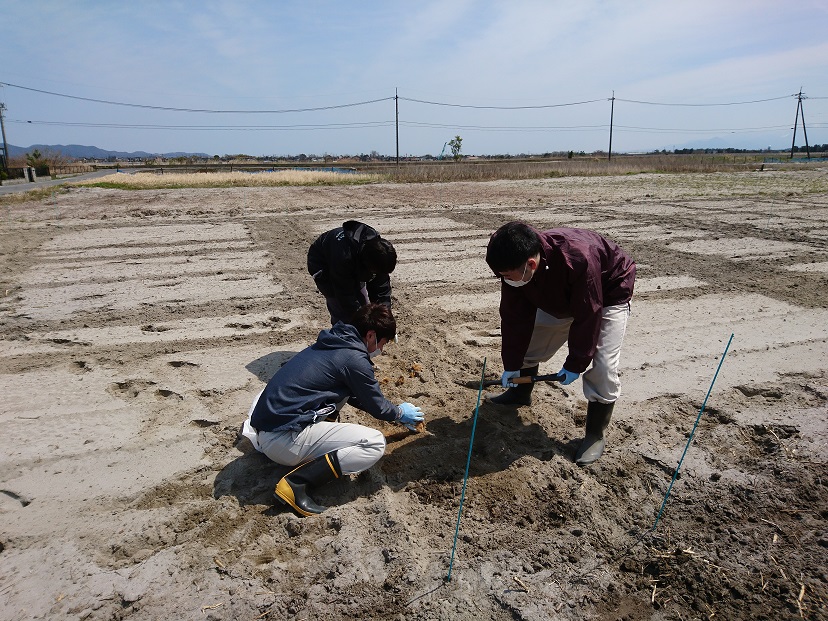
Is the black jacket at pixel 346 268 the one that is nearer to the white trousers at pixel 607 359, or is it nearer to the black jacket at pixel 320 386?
the black jacket at pixel 320 386

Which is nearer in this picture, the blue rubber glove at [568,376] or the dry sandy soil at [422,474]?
the dry sandy soil at [422,474]

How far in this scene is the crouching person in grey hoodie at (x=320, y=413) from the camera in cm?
282

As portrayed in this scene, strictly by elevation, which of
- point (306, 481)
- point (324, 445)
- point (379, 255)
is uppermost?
point (379, 255)

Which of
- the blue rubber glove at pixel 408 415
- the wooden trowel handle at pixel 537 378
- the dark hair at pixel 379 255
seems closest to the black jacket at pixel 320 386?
the blue rubber glove at pixel 408 415

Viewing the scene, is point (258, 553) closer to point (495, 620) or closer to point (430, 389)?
point (495, 620)

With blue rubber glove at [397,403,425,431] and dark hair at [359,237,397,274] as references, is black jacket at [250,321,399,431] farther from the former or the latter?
dark hair at [359,237,397,274]

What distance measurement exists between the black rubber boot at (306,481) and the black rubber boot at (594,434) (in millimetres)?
1493

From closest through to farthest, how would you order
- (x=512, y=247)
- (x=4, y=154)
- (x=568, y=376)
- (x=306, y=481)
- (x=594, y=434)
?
(x=512, y=247) < (x=306, y=481) < (x=568, y=376) < (x=594, y=434) < (x=4, y=154)

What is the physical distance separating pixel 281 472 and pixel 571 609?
68.9 inches

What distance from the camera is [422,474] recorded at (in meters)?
3.17

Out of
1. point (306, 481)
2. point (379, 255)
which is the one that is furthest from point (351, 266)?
point (306, 481)

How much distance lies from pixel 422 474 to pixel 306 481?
728 mm

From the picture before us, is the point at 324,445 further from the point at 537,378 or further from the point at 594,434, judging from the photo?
the point at 594,434

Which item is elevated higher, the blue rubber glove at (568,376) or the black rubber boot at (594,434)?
the blue rubber glove at (568,376)
